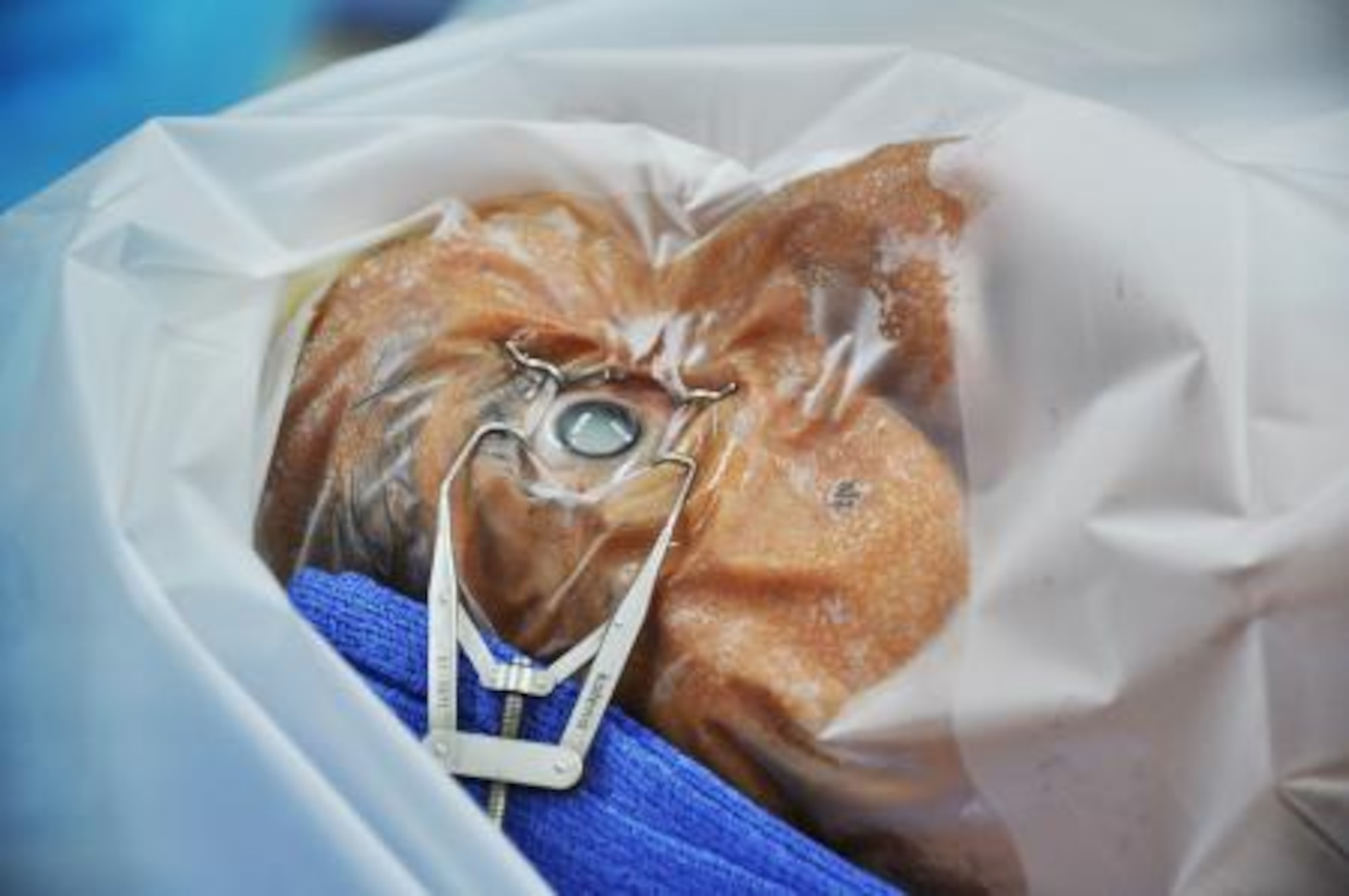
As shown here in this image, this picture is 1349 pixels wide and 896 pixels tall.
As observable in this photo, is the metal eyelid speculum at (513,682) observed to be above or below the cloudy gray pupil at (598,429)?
below

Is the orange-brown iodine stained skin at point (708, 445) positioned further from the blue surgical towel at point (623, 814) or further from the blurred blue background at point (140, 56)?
the blurred blue background at point (140, 56)

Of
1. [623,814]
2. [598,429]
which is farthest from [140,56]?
[623,814]

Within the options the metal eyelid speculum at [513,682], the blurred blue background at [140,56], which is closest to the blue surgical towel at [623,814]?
the metal eyelid speculum at [513,682]

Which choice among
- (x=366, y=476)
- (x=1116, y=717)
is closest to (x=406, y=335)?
(x=366, y=476)

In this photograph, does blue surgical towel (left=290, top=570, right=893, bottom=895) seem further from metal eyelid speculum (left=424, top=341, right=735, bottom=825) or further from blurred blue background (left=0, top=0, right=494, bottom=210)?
blurred blue background (left=0, top=0, right=494, bottom=210)

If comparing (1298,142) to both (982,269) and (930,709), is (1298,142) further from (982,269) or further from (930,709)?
(930,709)

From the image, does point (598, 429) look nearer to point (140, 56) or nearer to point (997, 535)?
point (997, 535)

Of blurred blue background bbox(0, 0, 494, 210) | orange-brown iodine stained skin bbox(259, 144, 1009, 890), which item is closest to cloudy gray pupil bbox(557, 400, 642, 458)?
orange-brown iodine stained skin bbox(259, 144, 1009, 890)
